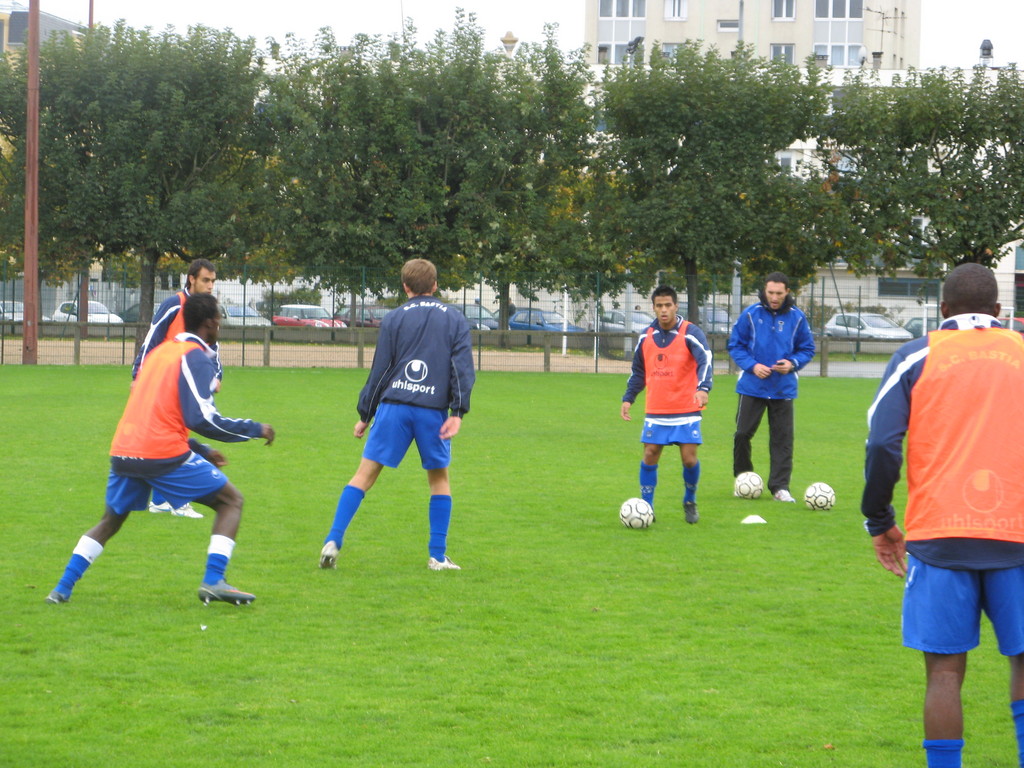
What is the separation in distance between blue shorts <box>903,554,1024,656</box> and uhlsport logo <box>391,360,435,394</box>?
13.7 feet

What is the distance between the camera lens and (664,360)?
10.1 m

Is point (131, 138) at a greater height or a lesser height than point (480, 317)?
greater

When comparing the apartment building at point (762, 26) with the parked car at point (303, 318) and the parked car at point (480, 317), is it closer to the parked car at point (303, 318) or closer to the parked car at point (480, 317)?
the parked car at point (480, 317)

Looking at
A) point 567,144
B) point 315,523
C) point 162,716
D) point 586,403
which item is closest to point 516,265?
point 567,144

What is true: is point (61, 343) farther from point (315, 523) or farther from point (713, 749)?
point (713, 749)

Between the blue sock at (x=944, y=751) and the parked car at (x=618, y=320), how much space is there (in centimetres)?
2980

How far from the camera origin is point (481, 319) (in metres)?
33.9

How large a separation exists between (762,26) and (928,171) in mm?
38513

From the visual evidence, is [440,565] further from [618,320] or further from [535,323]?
[618,320]

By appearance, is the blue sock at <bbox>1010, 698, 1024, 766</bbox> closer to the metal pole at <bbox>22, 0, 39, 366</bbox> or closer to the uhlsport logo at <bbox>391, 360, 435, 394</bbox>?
the uhlsport logo at <bbox>391, 360, 435, 394</bbox>

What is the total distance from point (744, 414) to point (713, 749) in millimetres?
6860

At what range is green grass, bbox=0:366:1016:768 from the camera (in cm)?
489

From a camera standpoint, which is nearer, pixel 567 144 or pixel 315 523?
pixel 315 523

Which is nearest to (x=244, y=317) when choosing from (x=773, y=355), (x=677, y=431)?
(x=773, y=355)
